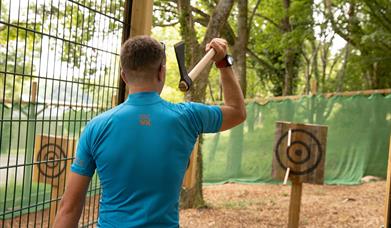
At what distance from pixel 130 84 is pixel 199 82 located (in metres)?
5.53

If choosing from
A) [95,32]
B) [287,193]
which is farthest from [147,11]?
[287,193]

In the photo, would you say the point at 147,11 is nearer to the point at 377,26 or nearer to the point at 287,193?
the point at 287,193

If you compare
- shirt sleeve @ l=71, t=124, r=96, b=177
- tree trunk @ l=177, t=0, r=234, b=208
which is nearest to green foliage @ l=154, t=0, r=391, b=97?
tree trunk @ l=177, t=0, r=234, b=208

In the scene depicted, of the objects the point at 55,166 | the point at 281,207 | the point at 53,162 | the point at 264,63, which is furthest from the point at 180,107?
the point at 264,63

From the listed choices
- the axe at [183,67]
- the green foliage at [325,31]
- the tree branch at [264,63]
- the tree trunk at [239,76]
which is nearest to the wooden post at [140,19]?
the axe at [183,67]

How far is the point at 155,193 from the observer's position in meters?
1.57

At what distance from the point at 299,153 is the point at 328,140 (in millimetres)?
4628

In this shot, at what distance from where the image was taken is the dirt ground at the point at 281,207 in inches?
268

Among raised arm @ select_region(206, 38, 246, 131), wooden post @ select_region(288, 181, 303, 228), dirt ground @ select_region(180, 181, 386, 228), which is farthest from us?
dirt ground @ select_region(180, 181, 386, 228)

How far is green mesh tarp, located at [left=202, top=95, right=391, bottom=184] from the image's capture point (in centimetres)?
942

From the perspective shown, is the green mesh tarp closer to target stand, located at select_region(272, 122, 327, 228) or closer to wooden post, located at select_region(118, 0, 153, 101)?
target stand, located at select_region(272, 122, 327, 228)

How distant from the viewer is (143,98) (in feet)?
5.29

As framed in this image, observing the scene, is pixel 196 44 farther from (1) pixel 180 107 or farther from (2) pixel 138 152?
(2) pixel 138 152

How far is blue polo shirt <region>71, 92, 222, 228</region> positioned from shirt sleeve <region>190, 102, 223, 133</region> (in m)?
0.06
